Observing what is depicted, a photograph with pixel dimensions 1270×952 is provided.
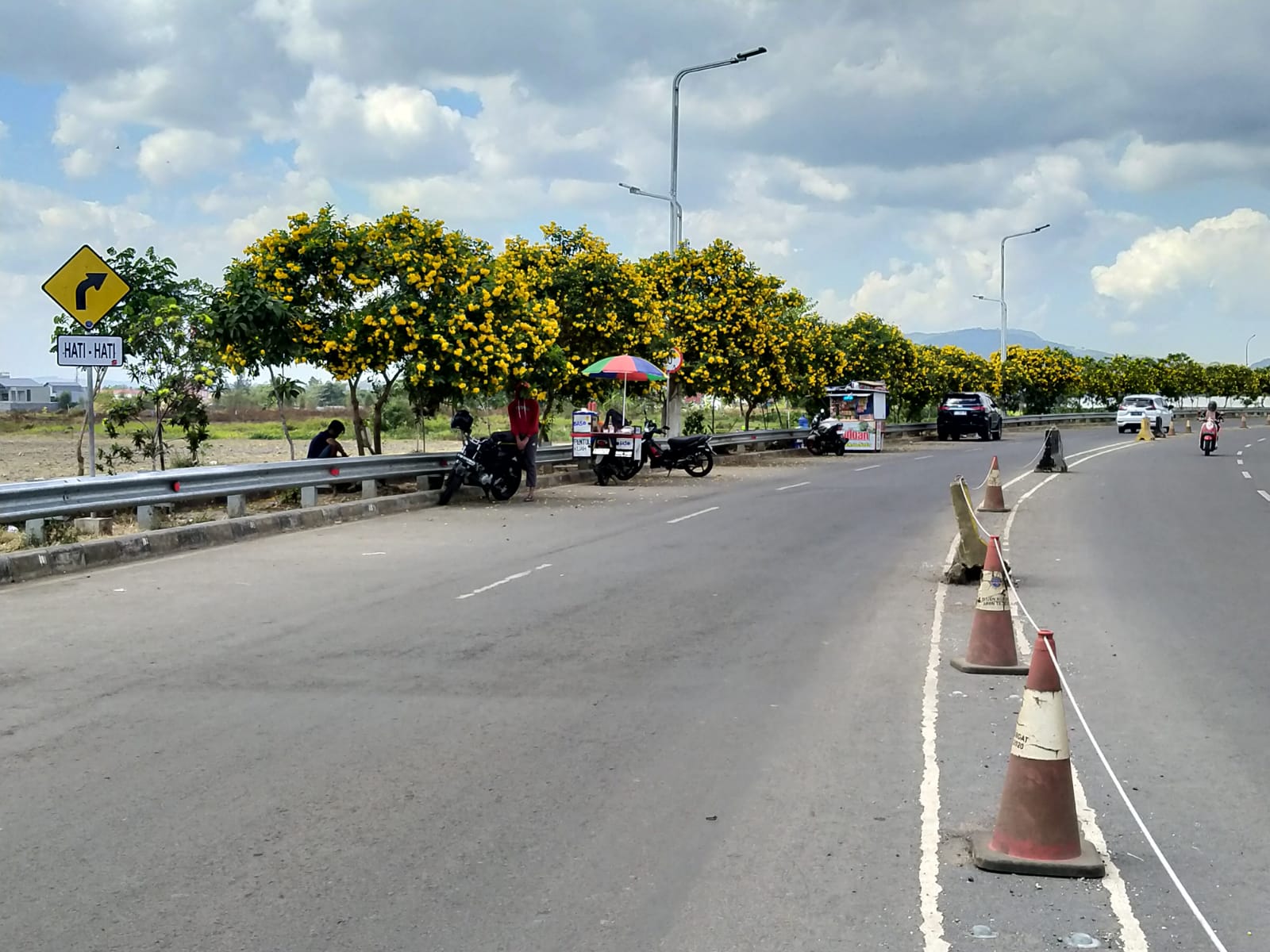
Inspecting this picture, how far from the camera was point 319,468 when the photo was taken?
739 inches

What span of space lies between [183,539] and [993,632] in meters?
10.3

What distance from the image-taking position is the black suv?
51969 millimetres

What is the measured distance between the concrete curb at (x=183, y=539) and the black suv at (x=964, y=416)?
35081 millimetres

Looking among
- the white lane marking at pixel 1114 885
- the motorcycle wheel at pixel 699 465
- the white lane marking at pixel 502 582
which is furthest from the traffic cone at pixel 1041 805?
the motorcycle wheel at pixel 699 465

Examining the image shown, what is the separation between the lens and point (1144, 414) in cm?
5662

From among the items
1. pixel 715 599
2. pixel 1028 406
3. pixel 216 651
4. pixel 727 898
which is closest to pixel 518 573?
pixel 715 599

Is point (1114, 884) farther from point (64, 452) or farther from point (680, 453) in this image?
point (64, 452)

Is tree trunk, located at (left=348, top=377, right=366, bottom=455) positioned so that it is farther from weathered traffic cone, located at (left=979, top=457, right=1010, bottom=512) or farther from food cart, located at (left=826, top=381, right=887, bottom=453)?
food cart, located at (left=826, top=381, right=887, bottom=453)

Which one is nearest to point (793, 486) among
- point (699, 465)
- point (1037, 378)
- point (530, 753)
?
point (699, 465)

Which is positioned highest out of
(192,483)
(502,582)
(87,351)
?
(87,351)

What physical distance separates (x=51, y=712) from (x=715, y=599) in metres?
5.71

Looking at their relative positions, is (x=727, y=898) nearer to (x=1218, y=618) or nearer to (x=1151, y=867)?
(x=1151, y=867)

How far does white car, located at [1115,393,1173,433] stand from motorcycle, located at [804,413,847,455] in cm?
2224

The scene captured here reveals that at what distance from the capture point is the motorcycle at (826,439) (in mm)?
40688
